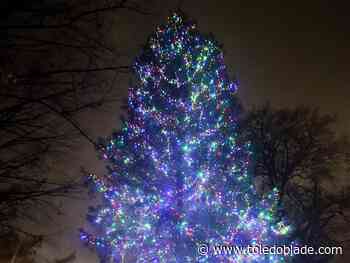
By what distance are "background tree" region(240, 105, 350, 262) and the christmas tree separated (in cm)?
537

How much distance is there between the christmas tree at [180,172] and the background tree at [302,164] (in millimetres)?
5374

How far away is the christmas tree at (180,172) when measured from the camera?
975 centimetres

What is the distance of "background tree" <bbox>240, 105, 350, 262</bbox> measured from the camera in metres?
16.0

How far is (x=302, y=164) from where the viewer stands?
1642 cm

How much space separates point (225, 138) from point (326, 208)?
8.74 metres

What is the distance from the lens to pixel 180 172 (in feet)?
33.1

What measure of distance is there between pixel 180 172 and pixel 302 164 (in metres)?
8.58

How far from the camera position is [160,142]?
10.4 m

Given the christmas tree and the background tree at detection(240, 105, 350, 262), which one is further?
the background tree at detection(240, 105, 350, 262)

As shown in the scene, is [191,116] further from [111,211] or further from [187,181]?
[111,211]

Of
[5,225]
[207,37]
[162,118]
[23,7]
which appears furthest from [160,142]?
[23,7]

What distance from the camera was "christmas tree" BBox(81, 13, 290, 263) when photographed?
32.0 ft

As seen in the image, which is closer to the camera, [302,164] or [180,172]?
[180,172]

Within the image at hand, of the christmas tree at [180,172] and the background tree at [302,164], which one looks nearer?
the christmas tree at [180,172]
